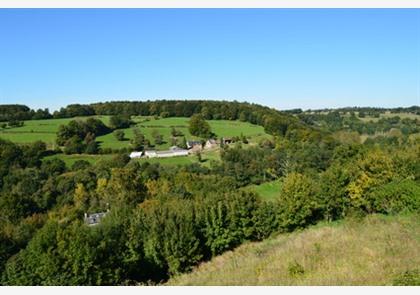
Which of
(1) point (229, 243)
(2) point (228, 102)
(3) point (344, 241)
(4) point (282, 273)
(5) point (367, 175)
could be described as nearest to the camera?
(4) point (282, 273)

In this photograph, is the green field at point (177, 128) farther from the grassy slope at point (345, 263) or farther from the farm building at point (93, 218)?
the grassy slope at point (345, 263)

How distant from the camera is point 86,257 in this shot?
45.4 feet

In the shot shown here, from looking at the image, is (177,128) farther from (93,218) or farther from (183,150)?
(93,218)

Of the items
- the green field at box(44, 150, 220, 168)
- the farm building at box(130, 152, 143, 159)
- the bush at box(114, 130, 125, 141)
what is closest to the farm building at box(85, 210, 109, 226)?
the green field at box(44, 150, 220, 168)

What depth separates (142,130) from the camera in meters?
54.6

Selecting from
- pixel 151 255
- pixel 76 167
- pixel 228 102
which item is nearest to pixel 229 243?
pixel 151 255

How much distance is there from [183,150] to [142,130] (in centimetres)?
897

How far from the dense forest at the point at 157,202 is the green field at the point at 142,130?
2209mm

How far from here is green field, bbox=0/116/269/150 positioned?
156 feet

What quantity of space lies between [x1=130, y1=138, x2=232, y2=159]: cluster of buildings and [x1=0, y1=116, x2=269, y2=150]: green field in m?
1.93

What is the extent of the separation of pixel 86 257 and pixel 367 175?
770 inches

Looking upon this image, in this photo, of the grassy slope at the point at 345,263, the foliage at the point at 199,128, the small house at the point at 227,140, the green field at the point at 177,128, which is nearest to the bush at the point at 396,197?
the grassy slope at the point at 345,263

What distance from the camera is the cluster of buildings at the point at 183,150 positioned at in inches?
1833
